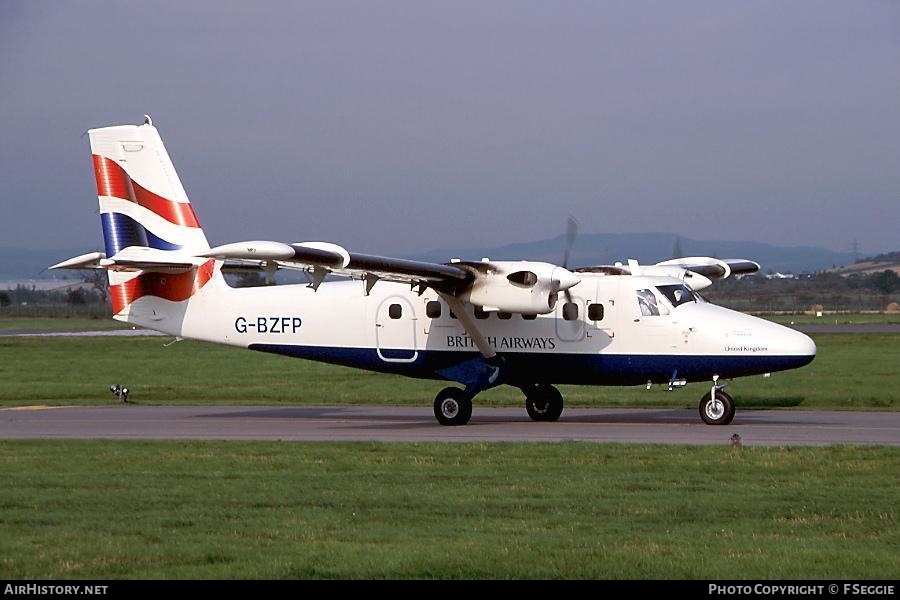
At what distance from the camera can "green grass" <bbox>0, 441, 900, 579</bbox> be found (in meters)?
10.3

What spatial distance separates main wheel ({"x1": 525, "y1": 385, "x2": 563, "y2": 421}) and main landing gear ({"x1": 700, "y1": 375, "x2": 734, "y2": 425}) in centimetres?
313

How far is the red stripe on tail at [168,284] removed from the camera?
26.0 meters

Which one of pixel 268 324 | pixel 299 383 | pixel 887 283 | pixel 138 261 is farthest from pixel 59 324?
pixel 887 283

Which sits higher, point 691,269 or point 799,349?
point 691,269

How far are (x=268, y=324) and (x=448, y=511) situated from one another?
13149mm


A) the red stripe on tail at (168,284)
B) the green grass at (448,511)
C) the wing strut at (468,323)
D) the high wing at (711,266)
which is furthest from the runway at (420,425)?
the high wing at (711,266)

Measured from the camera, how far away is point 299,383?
36.7 metres

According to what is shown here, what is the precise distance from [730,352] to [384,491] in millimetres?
10244

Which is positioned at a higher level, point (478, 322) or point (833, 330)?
point (478, 322)

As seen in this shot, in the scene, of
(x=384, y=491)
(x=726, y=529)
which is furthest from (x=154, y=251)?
(x=726, y=529)

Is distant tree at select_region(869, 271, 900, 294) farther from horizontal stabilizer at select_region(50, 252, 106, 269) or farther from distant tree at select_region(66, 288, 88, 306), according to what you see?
horizontal stabilizer at select_region(50, 252, 106, 269)

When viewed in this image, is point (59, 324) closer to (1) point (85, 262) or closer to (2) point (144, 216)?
(2) point (144, 216)
